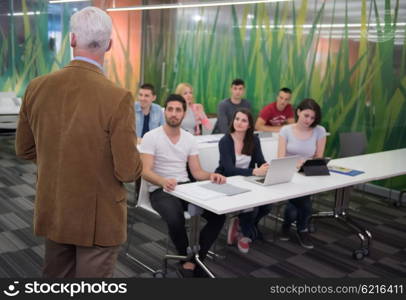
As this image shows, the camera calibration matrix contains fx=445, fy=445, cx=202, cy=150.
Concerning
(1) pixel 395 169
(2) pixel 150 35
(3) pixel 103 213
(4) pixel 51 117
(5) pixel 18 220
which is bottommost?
(5) pixel 18 220

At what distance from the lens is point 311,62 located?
Answer: 6.21 metres

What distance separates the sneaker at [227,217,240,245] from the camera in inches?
152

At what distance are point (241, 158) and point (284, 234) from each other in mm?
1000

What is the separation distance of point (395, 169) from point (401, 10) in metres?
2.42

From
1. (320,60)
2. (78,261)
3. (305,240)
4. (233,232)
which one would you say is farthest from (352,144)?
(78,261)

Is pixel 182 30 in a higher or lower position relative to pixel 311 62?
higher

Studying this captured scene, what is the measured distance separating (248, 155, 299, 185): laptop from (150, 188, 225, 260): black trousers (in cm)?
42

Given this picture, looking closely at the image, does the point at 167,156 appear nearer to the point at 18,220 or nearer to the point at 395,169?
the point at 18,220

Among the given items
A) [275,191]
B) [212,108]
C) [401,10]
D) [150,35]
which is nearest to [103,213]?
[275,191]

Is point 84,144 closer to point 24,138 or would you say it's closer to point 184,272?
point 24,138

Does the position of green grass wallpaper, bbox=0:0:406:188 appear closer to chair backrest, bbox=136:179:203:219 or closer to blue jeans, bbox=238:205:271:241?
blue jeans, bbox=238:205:271:241

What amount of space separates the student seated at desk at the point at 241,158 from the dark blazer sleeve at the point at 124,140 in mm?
1988

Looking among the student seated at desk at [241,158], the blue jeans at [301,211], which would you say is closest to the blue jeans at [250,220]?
the student seated at desk at [241,158]

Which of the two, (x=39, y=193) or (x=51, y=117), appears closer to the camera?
(x=51, y=117)
